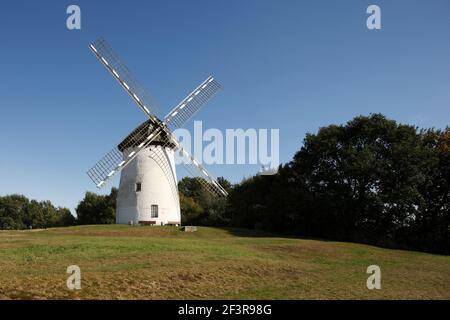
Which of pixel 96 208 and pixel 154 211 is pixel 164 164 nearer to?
pixel 154 211

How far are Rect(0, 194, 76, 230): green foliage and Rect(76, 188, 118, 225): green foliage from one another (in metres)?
31.5

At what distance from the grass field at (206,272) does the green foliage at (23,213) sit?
98182mm

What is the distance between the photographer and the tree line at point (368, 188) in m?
40.3

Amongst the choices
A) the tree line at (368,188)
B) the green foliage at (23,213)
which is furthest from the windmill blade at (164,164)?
the green foliage at (23,213)

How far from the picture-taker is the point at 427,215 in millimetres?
44469

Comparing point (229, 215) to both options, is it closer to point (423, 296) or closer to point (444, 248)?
point (444, 248)

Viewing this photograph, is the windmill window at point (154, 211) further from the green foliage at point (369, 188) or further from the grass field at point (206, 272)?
the grass field at point (206, 272)

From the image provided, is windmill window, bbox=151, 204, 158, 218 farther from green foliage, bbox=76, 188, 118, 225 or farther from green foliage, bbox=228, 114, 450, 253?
green foliage, bbox=76, 188, 118, 225

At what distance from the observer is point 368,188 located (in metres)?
42.9

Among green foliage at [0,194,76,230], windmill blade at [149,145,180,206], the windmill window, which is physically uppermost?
windmill blade at [149,145,180,206]

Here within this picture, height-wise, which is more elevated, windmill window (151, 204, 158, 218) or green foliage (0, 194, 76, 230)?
windmill window (151, 204, 158, 218)

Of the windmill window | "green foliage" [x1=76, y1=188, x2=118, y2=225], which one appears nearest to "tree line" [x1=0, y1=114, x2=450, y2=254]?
the windmill window

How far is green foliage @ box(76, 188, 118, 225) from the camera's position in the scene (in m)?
79.6

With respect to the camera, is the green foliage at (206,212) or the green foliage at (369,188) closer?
the green foliage at (369,188)
